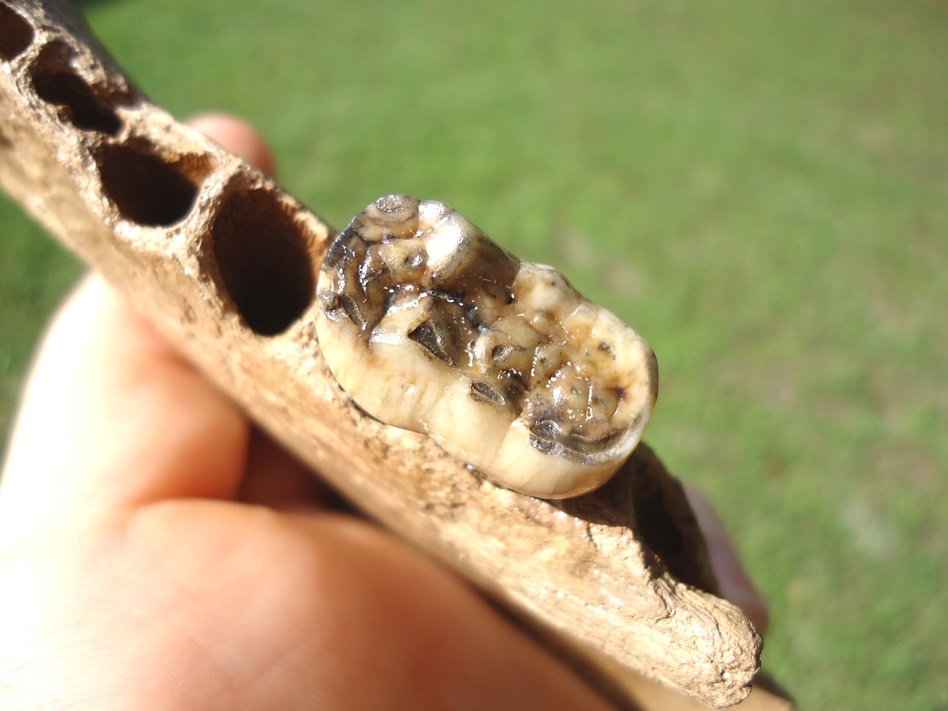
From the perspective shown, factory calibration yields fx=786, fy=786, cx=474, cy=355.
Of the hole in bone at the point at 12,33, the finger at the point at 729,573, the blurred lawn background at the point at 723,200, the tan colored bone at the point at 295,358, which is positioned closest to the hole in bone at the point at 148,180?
the tan colored bone at the point at 295,358

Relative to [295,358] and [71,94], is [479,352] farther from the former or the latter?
[71,94]

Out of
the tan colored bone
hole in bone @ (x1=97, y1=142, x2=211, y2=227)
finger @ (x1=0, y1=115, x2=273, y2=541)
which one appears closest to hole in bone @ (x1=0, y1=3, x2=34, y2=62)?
the tan colored bone

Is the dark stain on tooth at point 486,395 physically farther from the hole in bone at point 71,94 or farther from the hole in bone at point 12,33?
the hole in bone at point 12,33

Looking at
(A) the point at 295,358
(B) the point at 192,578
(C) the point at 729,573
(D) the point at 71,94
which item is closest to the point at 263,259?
(A) the point at 295,358

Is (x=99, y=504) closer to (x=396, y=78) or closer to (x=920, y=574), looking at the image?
(x=920, y=574)

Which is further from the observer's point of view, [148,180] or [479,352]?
[148,180]

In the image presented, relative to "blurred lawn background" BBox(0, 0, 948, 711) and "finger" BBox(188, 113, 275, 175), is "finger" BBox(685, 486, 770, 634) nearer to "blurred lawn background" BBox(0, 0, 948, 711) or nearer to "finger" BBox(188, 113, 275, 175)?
"blurred lawn background" BBox(0, 0, 948, 711)
